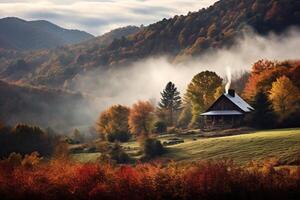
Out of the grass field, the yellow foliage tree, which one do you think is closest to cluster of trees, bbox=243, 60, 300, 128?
the grass field

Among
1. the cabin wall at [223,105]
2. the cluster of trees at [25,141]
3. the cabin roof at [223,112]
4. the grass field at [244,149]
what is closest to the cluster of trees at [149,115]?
the cabin wall at [223,105]

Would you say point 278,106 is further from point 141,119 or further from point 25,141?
point 25,141

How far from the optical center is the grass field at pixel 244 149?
5394 cm

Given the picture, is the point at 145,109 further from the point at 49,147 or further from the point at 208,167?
the point at 208,167

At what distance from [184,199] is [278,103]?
4799 cm

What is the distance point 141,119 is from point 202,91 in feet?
49.6

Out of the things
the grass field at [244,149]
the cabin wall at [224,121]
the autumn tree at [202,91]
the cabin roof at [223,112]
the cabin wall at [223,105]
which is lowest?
the grass field at [244,149]

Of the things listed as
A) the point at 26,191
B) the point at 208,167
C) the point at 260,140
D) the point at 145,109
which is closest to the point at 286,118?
the point at 260,140

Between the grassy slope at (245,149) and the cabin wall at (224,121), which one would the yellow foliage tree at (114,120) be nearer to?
the cabin wall at (224,121)

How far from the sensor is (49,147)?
3113 inches

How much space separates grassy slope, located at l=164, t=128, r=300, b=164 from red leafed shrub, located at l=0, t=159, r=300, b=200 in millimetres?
11069

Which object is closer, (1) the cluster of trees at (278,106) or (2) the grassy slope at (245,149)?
(2) the grassy slope at (245,149)

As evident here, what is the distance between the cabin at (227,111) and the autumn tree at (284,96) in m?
4.54

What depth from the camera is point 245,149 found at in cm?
5894
